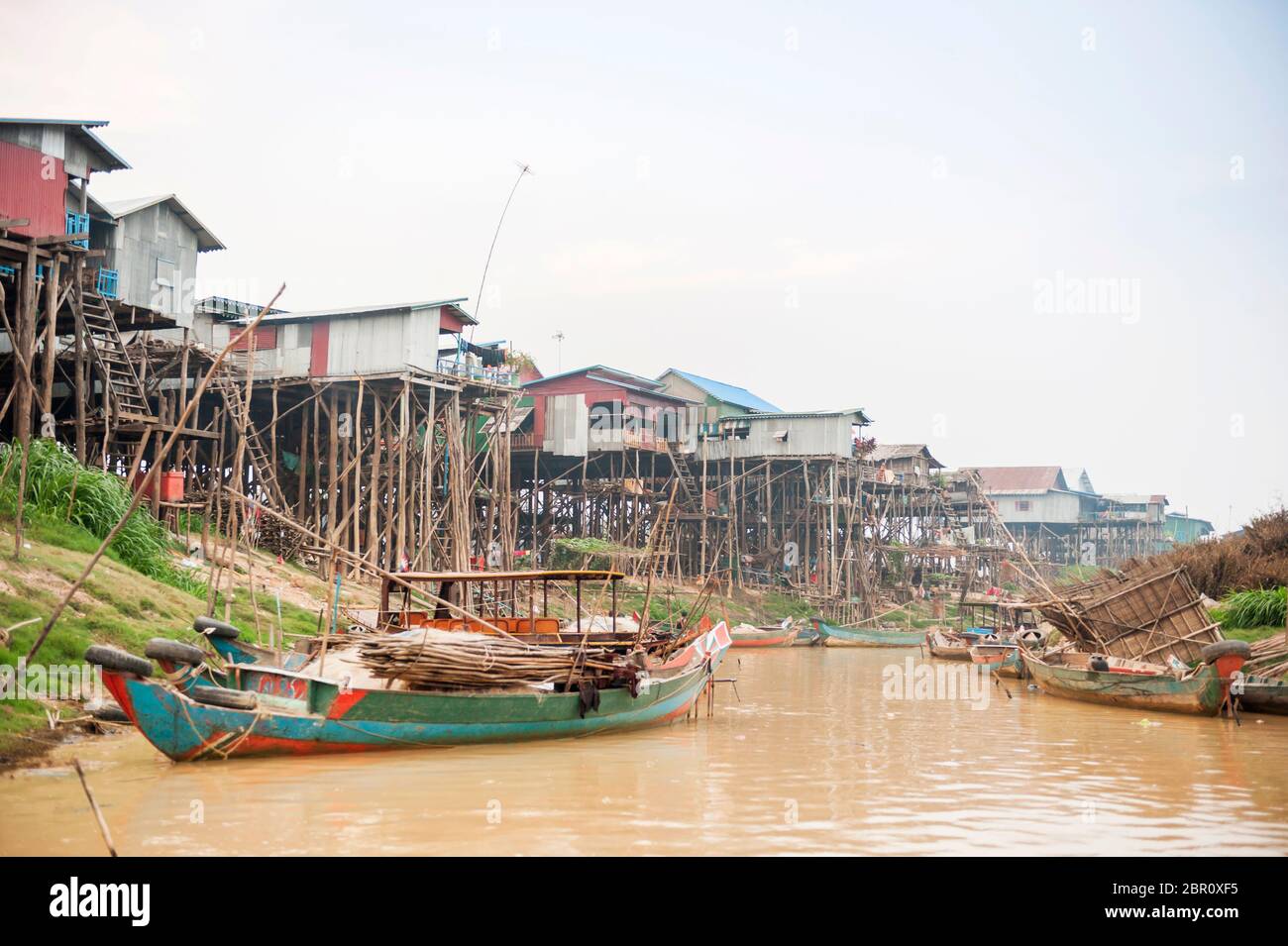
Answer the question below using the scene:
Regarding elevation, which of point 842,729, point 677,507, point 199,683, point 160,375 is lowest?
point 842,729

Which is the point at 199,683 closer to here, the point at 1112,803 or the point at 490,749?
the point at 490,749

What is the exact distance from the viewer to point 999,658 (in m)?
28.6

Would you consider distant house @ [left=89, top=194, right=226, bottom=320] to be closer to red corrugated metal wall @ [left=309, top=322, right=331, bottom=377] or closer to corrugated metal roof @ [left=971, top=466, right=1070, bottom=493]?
red corrugated metal wall @ [left=309, top=322, right=331, bottom=377]

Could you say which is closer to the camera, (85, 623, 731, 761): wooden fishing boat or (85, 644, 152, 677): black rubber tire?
(85, 644, 152, 677): black rubber tire

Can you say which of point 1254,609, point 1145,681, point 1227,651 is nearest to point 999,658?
point 1254,609

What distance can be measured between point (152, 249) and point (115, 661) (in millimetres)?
19713

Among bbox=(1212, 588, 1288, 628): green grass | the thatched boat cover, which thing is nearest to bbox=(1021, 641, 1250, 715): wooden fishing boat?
the thatched boat cover

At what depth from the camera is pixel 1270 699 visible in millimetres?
17109

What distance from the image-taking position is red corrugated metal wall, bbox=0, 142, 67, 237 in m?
22.0

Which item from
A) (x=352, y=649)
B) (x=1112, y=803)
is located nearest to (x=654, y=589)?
(x=352, y=649)

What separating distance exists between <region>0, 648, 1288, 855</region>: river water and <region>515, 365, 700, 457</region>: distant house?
23291 mm

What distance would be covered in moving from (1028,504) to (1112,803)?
188ft

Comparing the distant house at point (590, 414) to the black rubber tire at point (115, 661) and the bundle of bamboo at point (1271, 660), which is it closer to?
the bundle of bamboo at point (1271, 660)

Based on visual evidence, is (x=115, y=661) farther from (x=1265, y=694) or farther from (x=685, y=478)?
(x=685, y=478)
